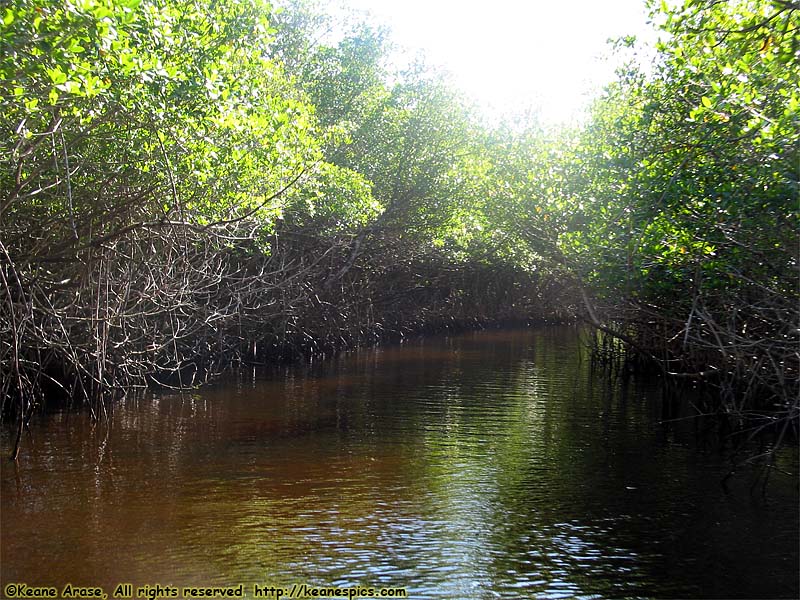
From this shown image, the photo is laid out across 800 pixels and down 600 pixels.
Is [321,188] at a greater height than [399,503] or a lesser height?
greater

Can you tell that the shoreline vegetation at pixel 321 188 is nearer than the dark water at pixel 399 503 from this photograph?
No

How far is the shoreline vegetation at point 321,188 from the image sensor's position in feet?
20.9

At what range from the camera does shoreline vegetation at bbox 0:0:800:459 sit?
20.9 feet

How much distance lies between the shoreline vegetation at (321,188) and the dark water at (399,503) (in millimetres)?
833

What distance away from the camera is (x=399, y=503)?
6805 mm

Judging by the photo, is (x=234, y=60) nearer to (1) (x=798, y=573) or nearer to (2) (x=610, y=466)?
(2) (x=610, y=466)

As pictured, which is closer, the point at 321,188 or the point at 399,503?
the point at 399,503

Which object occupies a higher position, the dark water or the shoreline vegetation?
the shoreline vegetation

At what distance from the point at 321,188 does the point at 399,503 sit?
7.08m

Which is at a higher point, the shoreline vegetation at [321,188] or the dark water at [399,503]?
the shoreline vegetation at [321,188]

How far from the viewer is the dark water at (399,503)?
5.39 m

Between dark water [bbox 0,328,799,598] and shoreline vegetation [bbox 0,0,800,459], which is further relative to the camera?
shoreline vegetation [bbox 0,0,800,459]

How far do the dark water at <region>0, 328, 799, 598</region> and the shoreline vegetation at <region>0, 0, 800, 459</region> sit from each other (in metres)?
0.83

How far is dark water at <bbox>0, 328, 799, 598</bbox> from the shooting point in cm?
539
